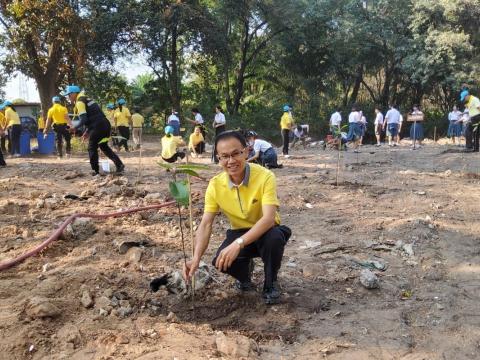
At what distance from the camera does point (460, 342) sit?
2.63 meters

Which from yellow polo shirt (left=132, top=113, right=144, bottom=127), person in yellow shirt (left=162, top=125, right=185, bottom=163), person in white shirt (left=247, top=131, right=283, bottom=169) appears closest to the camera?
person in white shirt (left=247, top=131, right=283, bottom=169)

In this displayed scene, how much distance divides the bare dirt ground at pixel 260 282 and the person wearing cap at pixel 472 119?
15.4 feet

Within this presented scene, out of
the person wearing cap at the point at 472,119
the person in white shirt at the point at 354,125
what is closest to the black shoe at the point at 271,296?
the person wearing cap at the point at 472,119

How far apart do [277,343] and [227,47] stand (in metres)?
17.5

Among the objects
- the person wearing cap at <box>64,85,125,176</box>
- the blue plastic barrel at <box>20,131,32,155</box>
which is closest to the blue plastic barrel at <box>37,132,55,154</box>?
the blue plastic barrel at <box>20,131,32,155</box>

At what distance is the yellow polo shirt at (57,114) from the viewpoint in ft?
34.6

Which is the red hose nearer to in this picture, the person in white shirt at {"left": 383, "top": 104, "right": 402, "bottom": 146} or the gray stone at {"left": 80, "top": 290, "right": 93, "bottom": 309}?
the gray stone at {"left": 80, "top": 290, "right": 93, "bottom": 309}

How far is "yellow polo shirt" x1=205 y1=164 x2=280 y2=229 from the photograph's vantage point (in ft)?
9.37

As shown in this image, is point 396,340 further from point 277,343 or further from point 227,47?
point 227,47

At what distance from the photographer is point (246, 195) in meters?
2.91

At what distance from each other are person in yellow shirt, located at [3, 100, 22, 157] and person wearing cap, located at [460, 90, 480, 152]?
10.4 meters

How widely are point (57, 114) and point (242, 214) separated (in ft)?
29.1

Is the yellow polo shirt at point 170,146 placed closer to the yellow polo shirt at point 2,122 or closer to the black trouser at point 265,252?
the yellow polo shirt at point 2,122

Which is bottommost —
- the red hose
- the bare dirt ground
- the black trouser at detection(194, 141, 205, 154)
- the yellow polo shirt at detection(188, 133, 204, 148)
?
the bare dirt ground
